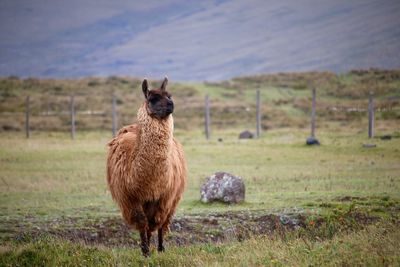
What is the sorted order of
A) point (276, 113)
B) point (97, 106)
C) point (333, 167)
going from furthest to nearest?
point (97, 106) → point (276, 113) → point (333, 167)

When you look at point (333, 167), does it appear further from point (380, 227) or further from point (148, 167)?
point (148, 167)

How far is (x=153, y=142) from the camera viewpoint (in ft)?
34.6

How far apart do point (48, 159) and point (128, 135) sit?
16375 mm

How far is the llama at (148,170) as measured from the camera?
34.6ft

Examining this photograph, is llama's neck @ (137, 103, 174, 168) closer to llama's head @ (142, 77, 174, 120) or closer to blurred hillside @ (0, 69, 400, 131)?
llama's head @ (142, 77, 174, 120)

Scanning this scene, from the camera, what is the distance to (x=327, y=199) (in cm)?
1596

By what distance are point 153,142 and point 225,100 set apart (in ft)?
144

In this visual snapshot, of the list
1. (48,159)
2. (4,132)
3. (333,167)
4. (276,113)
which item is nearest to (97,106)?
(4,132)

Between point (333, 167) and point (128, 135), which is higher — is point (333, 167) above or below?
below

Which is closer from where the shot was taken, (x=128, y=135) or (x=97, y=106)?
(x=128, y=135)

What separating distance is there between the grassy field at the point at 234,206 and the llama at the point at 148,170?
2.49 feet

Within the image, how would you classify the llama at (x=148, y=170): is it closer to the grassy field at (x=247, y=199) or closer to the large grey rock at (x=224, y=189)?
the grassy field at (x=247, y=199)

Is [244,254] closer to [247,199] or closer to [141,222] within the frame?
[141,222]

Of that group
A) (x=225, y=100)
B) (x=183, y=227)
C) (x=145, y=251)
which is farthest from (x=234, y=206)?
(x=225, y=100)
